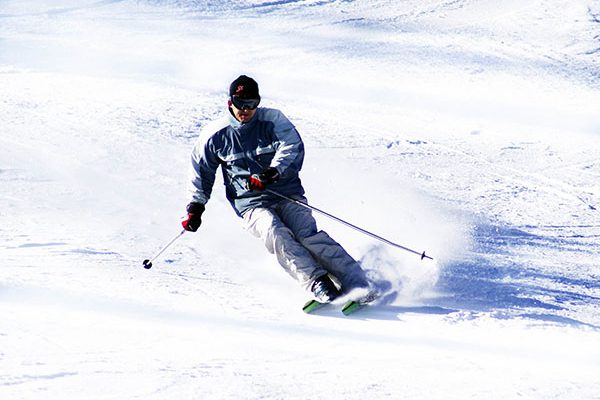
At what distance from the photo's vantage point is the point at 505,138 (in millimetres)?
8727

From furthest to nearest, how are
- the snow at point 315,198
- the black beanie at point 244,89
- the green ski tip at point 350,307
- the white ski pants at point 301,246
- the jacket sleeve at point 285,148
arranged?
the jacket sleeve at point 285,148 < the black beanie at point 244,89 < the white ski pants at point 301,246 < the green ski tip at point 350,307 < the snow at point 315,198

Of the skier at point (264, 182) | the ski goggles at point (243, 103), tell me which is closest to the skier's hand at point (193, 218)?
the skier at point (264, 182)

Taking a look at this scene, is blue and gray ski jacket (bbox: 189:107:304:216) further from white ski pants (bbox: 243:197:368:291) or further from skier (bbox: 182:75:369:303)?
white ski pants (bbox: 243:197:368:291)

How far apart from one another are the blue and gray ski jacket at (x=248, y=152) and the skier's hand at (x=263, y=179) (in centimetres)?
13

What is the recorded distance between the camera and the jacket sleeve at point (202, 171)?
567 centimetres

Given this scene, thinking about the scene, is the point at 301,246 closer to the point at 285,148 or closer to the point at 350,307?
the point at 350,307

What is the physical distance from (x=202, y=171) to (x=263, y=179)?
0.47 meters

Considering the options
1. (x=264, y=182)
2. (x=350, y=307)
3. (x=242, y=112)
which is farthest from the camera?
(x=242, y=112)

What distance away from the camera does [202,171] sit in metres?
5.70

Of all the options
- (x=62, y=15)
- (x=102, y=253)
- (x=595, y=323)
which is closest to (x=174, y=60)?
(x=62, y=15)

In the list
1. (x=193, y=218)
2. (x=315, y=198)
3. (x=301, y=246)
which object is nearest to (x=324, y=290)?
(x=301, y=246)

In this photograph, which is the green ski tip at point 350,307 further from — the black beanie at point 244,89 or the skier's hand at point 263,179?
the black beanie at point 244,89

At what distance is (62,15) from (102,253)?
23.3 feet

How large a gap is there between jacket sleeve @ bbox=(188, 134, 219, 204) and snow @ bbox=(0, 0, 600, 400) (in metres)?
0.50
